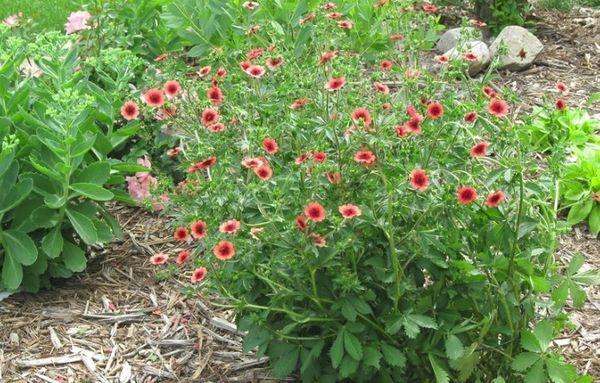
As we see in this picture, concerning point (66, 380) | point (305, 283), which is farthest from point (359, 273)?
point (66, 380)

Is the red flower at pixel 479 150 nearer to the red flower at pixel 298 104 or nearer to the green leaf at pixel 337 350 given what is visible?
the red flower at pixel 298 104

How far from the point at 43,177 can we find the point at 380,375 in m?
1.51

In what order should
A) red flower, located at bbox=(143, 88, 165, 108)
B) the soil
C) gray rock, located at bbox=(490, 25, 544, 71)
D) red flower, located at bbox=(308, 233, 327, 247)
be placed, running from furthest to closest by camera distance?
1. gray rock, located at bbox=(490, 25, 544, 71)
2. the soil
3. red flower, located at bbox=(143, 88, 165, 108)
4. red flower, located at bbox=(308, 233, 327, 247)

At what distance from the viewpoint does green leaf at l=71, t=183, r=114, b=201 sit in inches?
127

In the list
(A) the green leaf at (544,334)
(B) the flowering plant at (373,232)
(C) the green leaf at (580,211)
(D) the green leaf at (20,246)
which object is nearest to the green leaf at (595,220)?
(C) the green leaf at (580,211)

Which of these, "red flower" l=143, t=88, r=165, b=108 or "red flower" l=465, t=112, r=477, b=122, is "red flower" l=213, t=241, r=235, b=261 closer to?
"red flower" l=143, t=88, r=165, b=108

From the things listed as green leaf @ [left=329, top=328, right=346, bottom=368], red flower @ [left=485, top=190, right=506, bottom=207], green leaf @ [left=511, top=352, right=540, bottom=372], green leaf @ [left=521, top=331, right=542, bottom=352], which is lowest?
green leaf @ [left=511, top=352, right=540, bottom=372]

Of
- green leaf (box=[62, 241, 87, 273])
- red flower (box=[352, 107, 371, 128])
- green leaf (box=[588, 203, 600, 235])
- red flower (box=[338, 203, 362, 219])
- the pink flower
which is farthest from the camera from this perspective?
the pink flower

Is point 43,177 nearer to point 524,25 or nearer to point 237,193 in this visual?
point 237,193

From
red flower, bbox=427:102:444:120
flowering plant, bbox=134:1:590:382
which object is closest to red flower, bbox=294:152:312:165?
flowering plant, bbox=134:1:590:382

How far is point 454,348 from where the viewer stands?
8.49 feet

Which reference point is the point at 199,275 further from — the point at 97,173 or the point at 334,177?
the point at 97,173

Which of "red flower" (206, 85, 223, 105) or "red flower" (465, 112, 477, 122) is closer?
"red flower" (465, 112, 477, 122)

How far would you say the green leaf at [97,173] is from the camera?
10.9 feet
